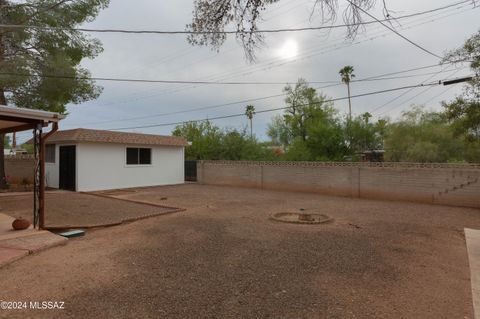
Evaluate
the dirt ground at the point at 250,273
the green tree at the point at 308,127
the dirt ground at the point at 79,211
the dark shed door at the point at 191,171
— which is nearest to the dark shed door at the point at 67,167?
the dirt ground at the point at 79,211

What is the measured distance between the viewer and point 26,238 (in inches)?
223

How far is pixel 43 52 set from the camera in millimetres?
12609

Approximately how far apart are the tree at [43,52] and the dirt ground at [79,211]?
14.0ft

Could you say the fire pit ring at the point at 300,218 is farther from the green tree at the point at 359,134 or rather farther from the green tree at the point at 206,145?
the green tree at the point at 359,134

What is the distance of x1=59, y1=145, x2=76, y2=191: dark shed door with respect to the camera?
14383 millimetres

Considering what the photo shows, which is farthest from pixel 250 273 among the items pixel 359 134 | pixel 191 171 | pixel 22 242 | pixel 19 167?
pixel 359 134

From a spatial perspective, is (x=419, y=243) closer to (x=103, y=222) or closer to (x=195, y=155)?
(x=103, y=222)

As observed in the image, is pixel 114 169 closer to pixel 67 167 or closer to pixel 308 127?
pixel 67 167

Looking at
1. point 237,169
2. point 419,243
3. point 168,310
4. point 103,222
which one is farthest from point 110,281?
point 237,169

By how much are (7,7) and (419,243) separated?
47.9 feet

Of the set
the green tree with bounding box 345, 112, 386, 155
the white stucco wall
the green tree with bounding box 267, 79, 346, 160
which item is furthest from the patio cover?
the green tree with bounding box 345, 112, 386, 155

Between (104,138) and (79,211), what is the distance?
6878 millimetres

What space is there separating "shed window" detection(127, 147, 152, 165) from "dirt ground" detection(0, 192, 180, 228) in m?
5.60

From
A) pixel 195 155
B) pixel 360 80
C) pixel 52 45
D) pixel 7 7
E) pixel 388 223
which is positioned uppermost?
pixel 7 7
